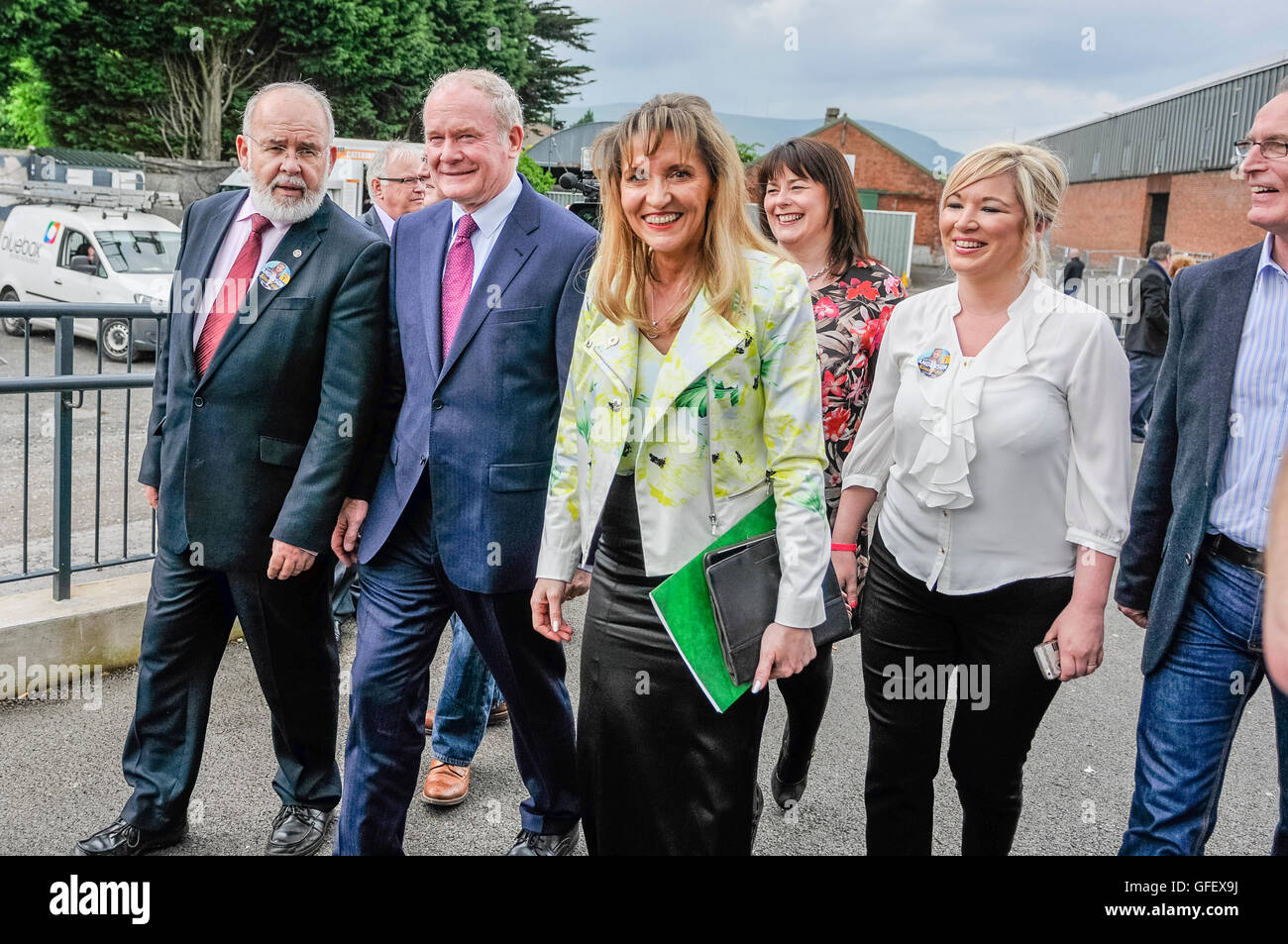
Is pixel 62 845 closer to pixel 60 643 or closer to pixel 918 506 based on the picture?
pixel 60 643

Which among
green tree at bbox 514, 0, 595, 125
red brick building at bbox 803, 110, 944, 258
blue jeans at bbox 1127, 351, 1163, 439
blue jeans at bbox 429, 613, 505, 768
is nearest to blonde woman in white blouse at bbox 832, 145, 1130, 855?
blue jeans at bbox 429, 613, 505, 768

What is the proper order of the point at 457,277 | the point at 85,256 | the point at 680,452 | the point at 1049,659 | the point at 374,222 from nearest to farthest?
the point at 680,452 → the point at 1049,659 → the point at 457,277 → the point at 374,222 → the point at 85,256

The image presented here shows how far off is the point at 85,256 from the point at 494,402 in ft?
48.0

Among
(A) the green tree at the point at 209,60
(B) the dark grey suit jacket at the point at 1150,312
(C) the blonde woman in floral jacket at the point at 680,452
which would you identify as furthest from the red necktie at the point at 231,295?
(A) the green tree at the point at 209,60

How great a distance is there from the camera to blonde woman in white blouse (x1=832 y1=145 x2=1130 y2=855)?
264 cm

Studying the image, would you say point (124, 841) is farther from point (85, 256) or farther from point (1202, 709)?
point (85, 256)

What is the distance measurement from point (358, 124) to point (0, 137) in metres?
11.8

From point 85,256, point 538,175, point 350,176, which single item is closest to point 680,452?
point 85,256

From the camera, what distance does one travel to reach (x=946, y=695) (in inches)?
112

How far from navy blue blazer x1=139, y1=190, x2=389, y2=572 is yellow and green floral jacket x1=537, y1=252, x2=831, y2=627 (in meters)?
1.06

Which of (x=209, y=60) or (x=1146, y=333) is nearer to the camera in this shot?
(x=1146, y=333)

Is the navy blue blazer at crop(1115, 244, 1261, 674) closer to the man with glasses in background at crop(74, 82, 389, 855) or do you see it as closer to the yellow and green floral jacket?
the yellow and green floral jacket

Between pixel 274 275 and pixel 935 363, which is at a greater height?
pixel 274 275

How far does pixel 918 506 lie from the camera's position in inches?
112
